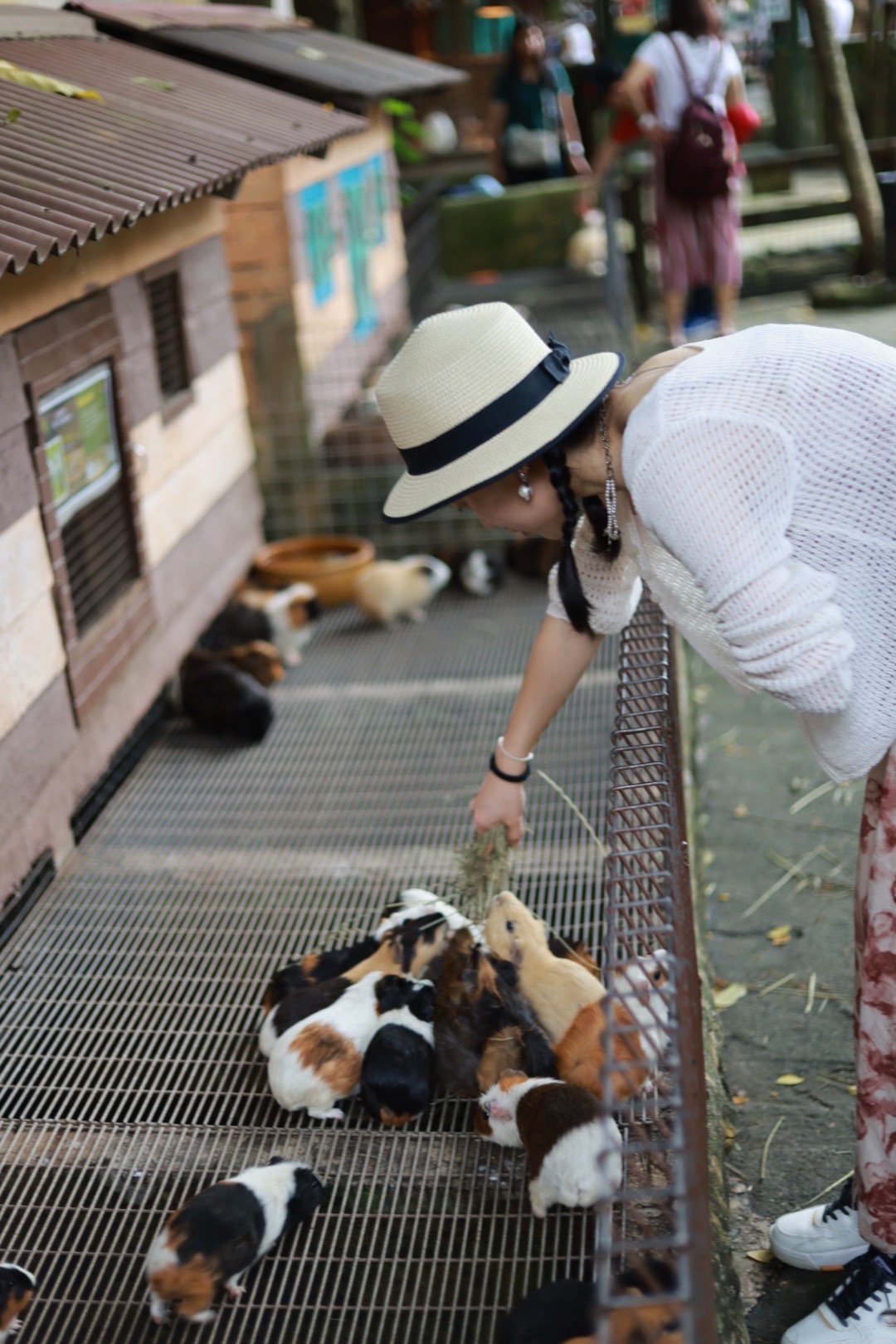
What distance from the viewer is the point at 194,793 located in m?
4.64

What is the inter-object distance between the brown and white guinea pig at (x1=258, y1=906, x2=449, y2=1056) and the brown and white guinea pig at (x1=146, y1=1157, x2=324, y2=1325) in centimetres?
54

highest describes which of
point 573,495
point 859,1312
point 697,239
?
point 573,495

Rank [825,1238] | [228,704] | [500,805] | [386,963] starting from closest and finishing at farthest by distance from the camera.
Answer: [825,1238]
[500,805]
[386,963]
[228,704]

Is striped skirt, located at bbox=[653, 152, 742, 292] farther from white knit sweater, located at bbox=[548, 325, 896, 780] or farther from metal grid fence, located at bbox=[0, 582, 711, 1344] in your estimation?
white knit sweater, located at bbox=[548, 325, 896, 780]

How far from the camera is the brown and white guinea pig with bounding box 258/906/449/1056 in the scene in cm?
310

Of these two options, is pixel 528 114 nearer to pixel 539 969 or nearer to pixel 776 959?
pixel 776 959

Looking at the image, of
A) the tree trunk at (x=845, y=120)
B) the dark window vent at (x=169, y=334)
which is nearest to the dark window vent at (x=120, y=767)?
the dark window vent at (x=169, y=334)

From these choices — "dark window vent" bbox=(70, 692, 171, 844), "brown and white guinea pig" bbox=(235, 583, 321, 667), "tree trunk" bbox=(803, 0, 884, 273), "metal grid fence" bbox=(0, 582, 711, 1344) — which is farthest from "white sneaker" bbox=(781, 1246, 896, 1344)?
"tree trunk" bbox=(803, 0, 884, 273)

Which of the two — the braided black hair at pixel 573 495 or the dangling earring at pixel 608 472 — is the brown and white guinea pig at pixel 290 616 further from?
the dangling earring at pixel 608 472

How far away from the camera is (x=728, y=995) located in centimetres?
373

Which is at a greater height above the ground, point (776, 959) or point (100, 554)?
point (100, 554)

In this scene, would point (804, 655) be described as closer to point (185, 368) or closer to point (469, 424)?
point (469, 424)

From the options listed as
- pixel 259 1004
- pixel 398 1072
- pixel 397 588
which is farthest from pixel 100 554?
pixel 398 1072

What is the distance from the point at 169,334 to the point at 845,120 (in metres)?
6.79
